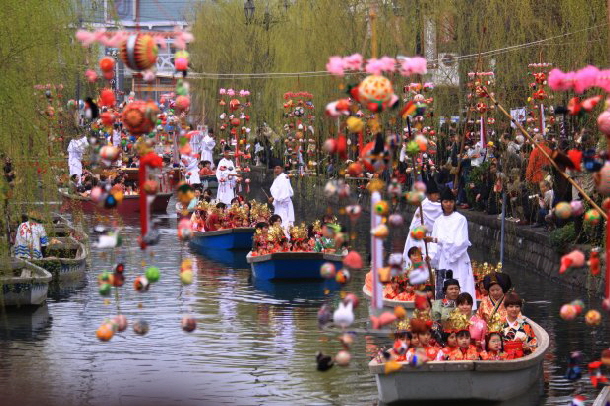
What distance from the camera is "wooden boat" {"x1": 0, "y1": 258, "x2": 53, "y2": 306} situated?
19.6m

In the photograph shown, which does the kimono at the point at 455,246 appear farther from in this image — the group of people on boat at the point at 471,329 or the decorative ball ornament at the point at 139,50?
the decorative ball ornament at the point at 139,50

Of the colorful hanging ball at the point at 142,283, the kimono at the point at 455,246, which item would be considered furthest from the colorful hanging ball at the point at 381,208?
the kimono at the point at 455,246

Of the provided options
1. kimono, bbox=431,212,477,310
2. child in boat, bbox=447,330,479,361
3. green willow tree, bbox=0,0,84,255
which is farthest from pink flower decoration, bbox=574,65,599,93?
green willow tree, bbox=0,0,84,255

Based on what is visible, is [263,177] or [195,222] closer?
[195,222]

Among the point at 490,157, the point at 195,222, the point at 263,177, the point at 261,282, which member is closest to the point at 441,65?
the point at 490,157

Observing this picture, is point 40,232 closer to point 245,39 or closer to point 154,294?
point 154,294

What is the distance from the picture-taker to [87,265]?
86.8 ft

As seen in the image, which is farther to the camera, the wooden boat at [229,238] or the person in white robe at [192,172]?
the person in white robe at [192,172]

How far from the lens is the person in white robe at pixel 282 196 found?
27.5 m

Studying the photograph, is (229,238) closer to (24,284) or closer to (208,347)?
(24,284)

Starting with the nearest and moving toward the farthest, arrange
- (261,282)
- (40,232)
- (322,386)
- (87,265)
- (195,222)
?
(322,386) < (40,232) < (261,282) < (87,265) < (195,222)

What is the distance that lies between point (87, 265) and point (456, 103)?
9.58 metres

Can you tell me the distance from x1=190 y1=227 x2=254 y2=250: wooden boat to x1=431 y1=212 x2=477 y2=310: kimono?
12.5 m

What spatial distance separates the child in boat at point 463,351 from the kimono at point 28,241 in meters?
8.42
